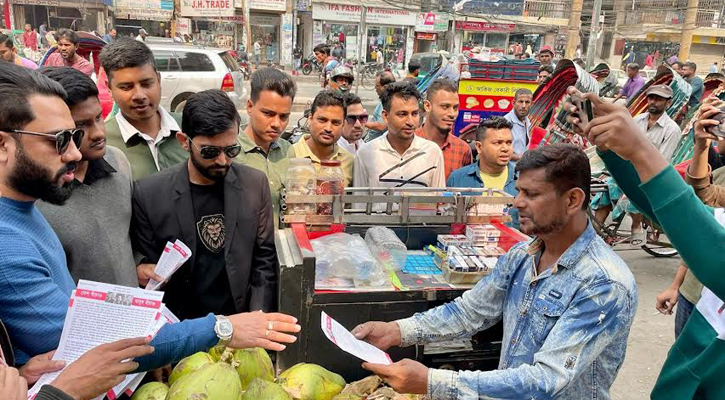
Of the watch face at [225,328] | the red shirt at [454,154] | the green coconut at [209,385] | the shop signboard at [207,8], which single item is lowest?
the green coconut at [209,385]

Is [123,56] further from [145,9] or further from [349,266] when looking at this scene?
[145,9]

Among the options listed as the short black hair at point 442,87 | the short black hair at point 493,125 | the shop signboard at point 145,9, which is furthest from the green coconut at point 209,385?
the shop signboard at point 145,9

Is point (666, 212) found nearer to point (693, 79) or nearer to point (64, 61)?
point (64, 61)

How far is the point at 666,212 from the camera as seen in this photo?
1.28m

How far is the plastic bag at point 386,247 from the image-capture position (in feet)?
6.95

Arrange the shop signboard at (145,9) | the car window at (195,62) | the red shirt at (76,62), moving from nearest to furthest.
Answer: the red shirt at (76,62) < the car window at (195,62) < the shop signboard at (145,9)

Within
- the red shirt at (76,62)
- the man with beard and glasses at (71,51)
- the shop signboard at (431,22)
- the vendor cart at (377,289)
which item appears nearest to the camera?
the vendor cart at (377,289)

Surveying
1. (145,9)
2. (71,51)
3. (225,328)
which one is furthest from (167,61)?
(145,9)

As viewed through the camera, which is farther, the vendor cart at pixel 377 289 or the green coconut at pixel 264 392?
the vendor cart at pixel 377 289

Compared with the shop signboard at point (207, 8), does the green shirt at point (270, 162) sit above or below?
below

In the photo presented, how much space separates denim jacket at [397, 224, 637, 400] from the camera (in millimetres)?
1559

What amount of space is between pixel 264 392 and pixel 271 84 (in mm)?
2060

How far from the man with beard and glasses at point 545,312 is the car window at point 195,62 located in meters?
10.7

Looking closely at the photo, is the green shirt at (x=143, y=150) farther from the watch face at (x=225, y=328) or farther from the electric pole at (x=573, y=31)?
the electric pole at (x=573, y=31)
